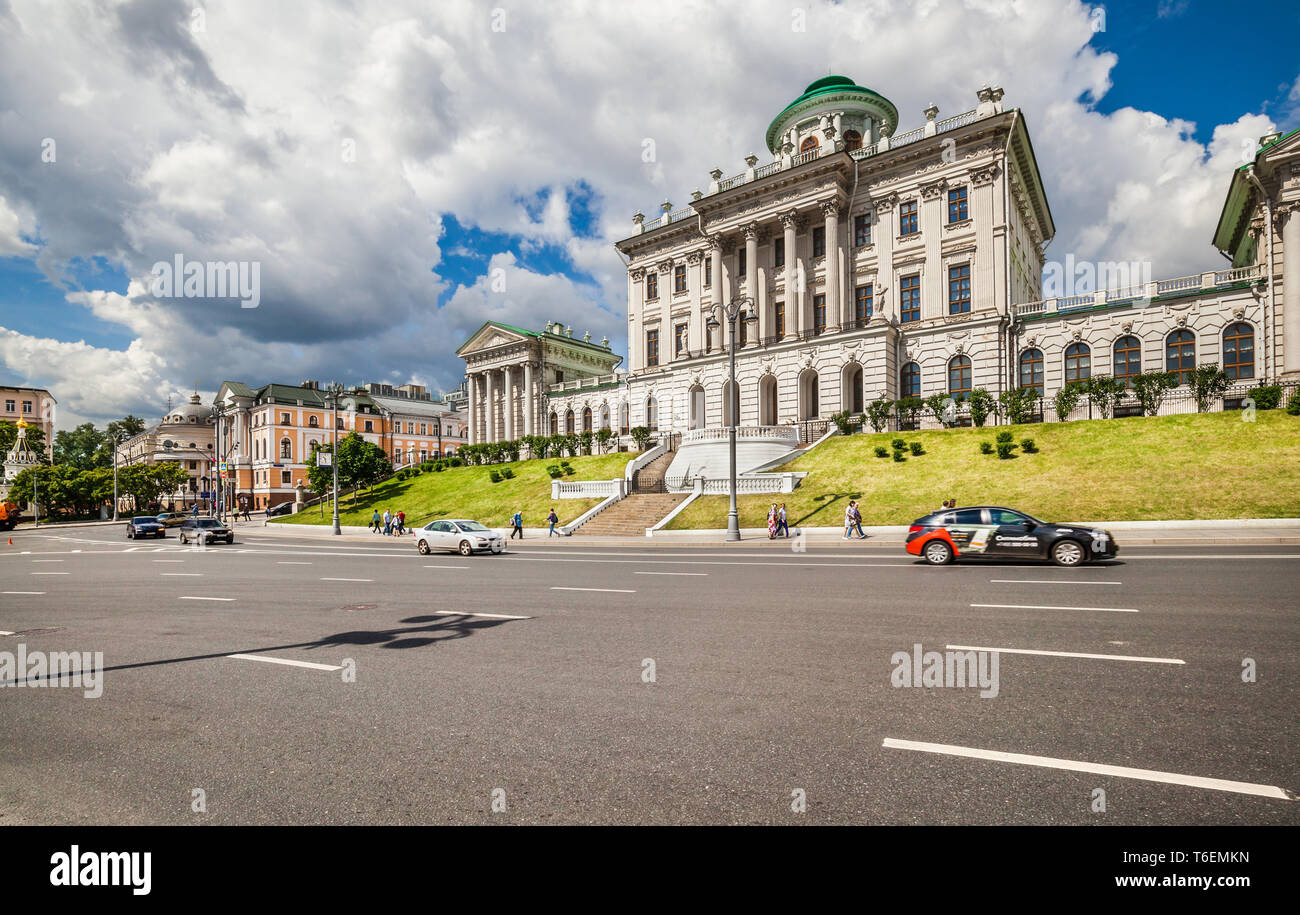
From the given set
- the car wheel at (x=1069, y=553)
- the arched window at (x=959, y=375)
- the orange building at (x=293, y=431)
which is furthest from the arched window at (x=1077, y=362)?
the orange building at (x=293, y=431)

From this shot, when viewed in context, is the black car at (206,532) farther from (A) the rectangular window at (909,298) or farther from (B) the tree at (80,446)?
(B) the tree at (80,446)

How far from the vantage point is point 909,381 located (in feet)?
137

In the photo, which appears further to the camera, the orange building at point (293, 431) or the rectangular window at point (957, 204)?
the orange building at point (293, 431)

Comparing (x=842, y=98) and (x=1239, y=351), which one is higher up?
(x=842, y=98)

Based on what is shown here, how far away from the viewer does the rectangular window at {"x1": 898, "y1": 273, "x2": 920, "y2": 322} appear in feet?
139

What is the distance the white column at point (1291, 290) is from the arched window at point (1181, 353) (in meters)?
3.10

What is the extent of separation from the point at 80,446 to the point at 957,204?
460ft

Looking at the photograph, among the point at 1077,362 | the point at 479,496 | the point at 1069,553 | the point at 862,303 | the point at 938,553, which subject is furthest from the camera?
the point at 479,496

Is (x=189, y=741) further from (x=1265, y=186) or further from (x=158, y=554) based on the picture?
(x=1265, y=186)

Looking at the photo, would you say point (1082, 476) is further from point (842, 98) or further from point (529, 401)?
point (529, 401)

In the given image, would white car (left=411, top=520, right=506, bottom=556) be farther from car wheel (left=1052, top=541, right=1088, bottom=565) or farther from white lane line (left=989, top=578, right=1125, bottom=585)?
car wheel (left=1052, top=541, right=1088, bottom=565)

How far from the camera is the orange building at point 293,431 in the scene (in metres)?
82.1

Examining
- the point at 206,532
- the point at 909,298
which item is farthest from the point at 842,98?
the point at 206,532
